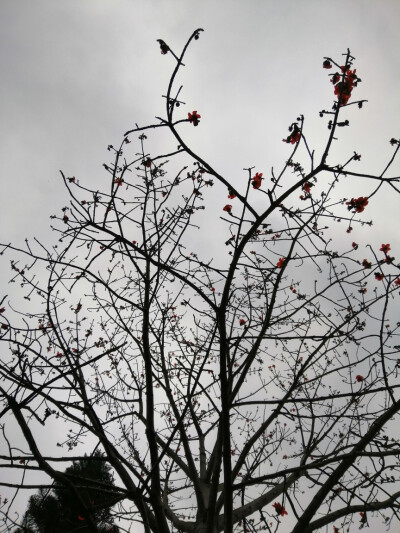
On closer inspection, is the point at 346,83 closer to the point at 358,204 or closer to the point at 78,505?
the point at 358,204

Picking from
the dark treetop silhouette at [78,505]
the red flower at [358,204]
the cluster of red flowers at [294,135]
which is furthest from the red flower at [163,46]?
the dark treetop silhouette at [78,505]

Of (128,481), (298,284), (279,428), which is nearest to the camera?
(128,481)

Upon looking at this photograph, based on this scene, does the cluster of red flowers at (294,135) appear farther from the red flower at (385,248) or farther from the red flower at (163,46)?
the red flower at (385,248)

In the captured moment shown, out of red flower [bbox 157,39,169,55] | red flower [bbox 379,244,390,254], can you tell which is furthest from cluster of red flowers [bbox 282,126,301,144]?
red flower [bbox 379,244,390,254]

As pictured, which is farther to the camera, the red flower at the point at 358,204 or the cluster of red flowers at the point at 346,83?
the red flower at the point at 358,204

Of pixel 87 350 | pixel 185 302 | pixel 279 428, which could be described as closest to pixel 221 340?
pixel 185 302

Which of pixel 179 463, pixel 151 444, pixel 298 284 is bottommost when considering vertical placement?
pixel 151 444

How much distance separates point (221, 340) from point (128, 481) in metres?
1.81

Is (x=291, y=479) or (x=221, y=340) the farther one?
(x=291, y=479)

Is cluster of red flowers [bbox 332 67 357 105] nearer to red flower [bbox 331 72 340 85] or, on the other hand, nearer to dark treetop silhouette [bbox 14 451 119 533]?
red flower [bbox 331 72 340 85]

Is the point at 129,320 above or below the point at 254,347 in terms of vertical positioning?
above

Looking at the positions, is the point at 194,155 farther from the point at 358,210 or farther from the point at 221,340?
the point at 358,210

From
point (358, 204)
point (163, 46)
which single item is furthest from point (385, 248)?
point (163, 46)

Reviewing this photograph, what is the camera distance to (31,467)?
6.66 feet
